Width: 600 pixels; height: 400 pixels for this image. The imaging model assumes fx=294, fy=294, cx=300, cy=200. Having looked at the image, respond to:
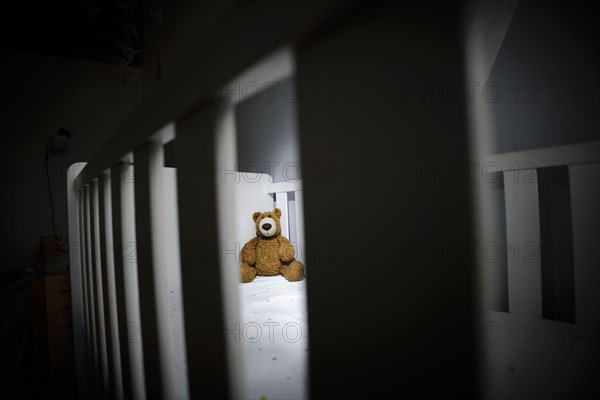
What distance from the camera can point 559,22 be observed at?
0.85m

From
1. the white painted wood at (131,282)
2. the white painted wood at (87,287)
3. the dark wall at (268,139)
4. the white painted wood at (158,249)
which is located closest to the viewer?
the white painted wood at (158,249)

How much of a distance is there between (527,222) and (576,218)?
0.12m

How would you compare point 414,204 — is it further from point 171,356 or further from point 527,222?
point 527,222

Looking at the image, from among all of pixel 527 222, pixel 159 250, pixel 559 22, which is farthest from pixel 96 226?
pixel 559 22

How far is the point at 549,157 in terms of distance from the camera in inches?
29.2

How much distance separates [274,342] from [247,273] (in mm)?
488

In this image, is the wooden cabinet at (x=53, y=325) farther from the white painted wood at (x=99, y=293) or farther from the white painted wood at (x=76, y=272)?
the white painted wood at (x=99, y=293)

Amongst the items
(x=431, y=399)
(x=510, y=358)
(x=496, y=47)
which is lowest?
(x=510, y=358)

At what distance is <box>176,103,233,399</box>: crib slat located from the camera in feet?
0.90

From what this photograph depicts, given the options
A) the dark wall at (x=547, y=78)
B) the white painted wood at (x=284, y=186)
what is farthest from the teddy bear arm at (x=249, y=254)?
the dark wall at (x=547, y=78)

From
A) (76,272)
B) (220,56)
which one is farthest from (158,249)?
(76,272)

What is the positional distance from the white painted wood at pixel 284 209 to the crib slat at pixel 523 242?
968 mm

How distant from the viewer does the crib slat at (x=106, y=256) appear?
624 mm

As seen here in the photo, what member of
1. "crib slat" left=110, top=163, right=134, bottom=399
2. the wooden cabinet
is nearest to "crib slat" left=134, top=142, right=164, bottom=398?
"crib slat" left=110, top=163, right=134, bottom=399
